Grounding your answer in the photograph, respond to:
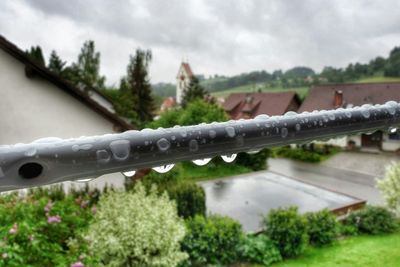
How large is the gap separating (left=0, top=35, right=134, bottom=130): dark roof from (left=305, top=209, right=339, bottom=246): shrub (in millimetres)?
6149

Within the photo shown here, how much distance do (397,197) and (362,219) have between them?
5.23ft

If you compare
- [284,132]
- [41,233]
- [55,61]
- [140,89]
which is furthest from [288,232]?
[55,61]

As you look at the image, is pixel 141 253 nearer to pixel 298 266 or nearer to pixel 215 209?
pixel 298 266

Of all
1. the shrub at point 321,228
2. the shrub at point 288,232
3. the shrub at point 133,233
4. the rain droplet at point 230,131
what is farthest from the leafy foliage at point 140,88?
the rain droplet at point 230,131

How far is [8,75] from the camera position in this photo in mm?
8320

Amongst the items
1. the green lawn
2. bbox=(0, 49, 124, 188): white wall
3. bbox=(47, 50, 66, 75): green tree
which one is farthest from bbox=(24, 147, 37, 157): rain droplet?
bbox=(47, 50, 66, 75): green tree

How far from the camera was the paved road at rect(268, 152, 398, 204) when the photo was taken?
18.1 m

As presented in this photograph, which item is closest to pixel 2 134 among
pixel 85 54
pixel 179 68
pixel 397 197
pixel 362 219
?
pixel 362 219

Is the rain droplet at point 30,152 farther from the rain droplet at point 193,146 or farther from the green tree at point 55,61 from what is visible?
the green tree at point 55,61

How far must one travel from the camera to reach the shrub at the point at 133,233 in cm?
580

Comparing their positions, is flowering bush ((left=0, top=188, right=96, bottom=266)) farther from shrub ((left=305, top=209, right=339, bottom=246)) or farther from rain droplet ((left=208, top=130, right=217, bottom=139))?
shrub ((left=305, top=209, right=339, bottom=246))

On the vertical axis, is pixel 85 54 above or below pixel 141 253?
above

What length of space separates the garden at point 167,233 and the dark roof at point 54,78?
79.3 inches

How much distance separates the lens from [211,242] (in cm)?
802
